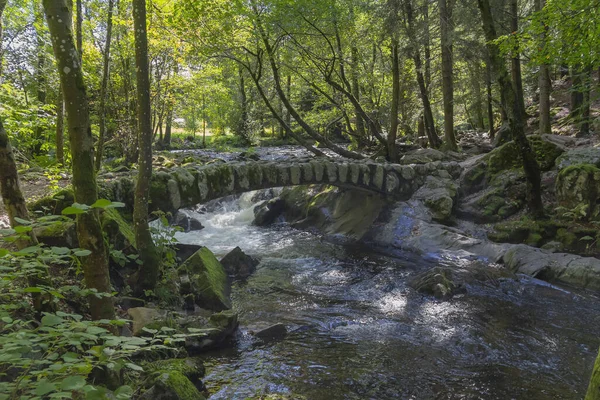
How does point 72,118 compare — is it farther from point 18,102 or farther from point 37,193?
point 18,102

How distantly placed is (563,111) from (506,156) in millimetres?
9126

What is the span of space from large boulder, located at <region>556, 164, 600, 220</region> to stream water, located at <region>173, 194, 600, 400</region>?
2.10 m

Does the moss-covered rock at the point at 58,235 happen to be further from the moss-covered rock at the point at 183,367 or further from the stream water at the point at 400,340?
the stream water at the point at 400,340

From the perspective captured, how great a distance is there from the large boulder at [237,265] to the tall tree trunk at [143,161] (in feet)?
7.99

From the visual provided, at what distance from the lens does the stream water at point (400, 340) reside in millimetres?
4090

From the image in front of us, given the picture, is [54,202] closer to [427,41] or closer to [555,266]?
[555,266]

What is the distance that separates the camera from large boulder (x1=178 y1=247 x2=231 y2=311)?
5984 mm

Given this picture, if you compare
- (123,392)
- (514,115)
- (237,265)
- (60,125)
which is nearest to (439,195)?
(514,115)

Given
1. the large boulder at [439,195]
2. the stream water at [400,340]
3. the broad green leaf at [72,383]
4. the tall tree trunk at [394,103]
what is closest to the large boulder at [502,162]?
the large boulder at [439,195]

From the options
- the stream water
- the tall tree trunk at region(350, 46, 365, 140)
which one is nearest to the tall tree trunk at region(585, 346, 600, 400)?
the stream water

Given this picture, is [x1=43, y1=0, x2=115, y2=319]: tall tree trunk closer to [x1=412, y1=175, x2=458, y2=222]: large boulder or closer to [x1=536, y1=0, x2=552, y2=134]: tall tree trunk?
[x1=412, y1=175, x2=458, y2=222]: large boulder

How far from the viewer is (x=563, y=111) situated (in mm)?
16750

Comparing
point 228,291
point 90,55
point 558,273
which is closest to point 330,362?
point 228,291

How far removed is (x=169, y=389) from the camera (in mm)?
3291
